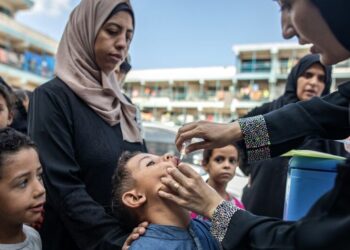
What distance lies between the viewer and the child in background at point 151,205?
1.32 m

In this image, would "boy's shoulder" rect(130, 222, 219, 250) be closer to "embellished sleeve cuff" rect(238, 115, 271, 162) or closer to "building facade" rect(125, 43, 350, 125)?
"embellished sleeve cuff" rect(238, 115, 271, 162)

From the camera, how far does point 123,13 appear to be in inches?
66.6

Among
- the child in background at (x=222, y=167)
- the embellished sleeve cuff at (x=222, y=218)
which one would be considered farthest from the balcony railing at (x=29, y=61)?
the embellished sleeve cuff at (x=222, y=218)

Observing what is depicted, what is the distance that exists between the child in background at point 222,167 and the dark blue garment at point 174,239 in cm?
135

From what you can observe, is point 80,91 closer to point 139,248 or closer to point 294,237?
point 139,248

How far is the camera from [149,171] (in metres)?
1.44

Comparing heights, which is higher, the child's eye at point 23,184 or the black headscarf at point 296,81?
the black headscarf at point 296,81

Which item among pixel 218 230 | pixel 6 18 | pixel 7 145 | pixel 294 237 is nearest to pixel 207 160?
pixel 7 145

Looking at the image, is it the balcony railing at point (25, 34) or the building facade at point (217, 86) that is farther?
the building facade at point (217, 86)

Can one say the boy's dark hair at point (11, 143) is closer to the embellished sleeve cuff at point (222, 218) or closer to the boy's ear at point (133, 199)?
the boy's ear at point (133, 199)

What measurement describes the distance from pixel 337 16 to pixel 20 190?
130 cm

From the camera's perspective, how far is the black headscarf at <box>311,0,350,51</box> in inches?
33.7

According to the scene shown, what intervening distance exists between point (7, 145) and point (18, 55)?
1892 cm

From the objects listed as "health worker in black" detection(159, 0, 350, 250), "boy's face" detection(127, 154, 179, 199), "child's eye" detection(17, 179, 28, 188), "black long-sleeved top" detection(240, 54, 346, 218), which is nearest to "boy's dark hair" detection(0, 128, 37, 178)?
"child's eye" detection(17, 179, 28, 188)
